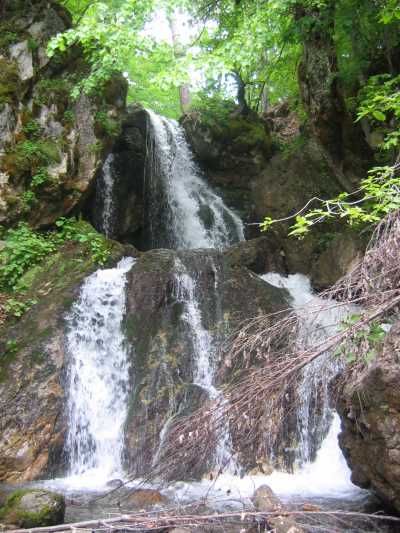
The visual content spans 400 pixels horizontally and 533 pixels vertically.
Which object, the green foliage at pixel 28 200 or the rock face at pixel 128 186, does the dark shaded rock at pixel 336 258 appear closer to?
the rock face at pixel 128 186

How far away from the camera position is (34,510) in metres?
4.77

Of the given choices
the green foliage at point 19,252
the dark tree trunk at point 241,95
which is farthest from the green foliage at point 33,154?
the dark tree trunk at point 241,95

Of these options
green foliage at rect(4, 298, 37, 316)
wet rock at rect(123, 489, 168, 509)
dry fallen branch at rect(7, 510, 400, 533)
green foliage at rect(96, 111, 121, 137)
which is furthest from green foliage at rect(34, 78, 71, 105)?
dry fallen branch at rect(7, 510, 400, 533)

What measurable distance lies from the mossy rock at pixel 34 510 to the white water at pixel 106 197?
28.1 ft

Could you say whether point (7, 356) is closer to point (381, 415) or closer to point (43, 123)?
point (43, 123)

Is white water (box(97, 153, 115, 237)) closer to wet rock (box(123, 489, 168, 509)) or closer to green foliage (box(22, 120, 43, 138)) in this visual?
green foliage (box(22, 120, 43, 138))

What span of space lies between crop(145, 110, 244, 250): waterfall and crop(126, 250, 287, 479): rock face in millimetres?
3482

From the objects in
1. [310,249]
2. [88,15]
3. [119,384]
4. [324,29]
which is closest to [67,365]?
[119,384]

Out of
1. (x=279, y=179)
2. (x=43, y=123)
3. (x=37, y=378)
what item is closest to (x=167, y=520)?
(x=37, y=378)

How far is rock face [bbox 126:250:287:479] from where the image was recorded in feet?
23.8

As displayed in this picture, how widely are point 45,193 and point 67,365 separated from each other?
153 inches

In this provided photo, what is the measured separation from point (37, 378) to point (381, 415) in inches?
210

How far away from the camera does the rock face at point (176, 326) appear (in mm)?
7254

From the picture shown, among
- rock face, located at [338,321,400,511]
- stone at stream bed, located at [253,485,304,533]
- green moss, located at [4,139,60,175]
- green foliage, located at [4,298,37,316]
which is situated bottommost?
stone at stream bed, located at [253,485,304,533]
